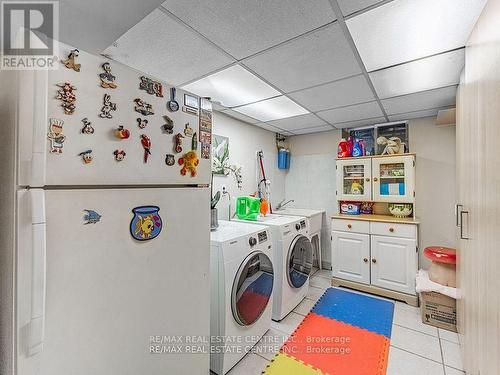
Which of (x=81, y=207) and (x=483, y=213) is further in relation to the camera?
(x=483, y=213)

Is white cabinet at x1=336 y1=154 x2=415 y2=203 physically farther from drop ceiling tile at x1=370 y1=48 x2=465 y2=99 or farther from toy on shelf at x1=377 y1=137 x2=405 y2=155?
drop ceiling tile at x1=370 y1=48 x2=465 y2=99

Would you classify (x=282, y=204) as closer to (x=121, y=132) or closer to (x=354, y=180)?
(x=354, y=180)

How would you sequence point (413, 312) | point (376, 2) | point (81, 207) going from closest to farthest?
point (81, 207)
point (376, 2)
point (413, 312)

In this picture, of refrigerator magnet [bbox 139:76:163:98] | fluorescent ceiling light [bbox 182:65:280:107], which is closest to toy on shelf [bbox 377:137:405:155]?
fluorescent ceiling light [bbox 182:65:280:107]

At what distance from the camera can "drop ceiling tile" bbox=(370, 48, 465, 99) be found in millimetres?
1644

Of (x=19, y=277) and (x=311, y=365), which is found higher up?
(x=19, y=277)

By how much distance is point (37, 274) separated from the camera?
701mm

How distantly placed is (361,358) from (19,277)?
2215mm

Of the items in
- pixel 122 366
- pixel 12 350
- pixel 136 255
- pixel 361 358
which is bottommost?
pixel 361 358

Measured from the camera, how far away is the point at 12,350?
0.71 meters

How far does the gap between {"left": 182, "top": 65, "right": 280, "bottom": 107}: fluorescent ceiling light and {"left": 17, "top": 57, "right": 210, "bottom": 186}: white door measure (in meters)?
0.86

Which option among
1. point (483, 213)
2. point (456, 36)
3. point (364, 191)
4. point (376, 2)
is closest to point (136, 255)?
point (483, 213)

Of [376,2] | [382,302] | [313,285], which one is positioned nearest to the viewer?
[376,2]

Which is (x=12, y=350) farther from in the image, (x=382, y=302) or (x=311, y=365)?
(x=382, y=302)
